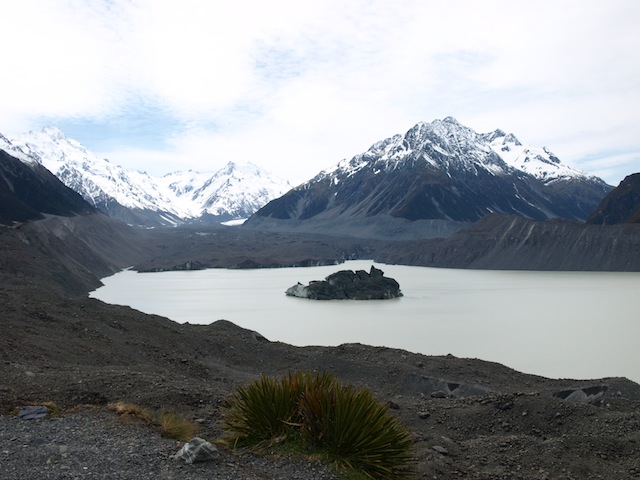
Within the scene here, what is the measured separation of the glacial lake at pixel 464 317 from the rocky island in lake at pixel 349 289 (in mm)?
1703

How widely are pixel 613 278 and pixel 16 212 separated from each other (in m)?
70.8

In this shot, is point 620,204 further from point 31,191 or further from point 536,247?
point 31,191

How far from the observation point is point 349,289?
51625 mm

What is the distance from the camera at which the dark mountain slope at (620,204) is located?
374 ft

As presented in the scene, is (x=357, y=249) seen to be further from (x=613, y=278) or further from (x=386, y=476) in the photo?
(x=386, y=476)

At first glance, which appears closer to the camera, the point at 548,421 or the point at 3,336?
the point at 548,421

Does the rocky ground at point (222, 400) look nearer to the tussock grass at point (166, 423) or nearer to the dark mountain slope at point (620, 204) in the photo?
the tussock grass at point (166, 423)

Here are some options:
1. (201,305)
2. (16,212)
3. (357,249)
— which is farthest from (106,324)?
(357,249)

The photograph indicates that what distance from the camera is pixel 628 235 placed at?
263ft

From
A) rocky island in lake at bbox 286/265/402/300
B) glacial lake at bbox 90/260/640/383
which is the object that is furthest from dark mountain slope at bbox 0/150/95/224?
rocky island in lake at bbox 286/265/402/300

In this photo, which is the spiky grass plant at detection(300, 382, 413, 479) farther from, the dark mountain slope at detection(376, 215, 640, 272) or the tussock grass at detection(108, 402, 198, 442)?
the dark mountain slope at detection(376, 215, 640, 272)

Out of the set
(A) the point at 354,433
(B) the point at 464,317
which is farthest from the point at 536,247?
(A) the point at 354,433

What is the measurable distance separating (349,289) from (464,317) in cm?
1724

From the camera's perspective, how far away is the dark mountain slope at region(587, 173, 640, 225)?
114000 mm
